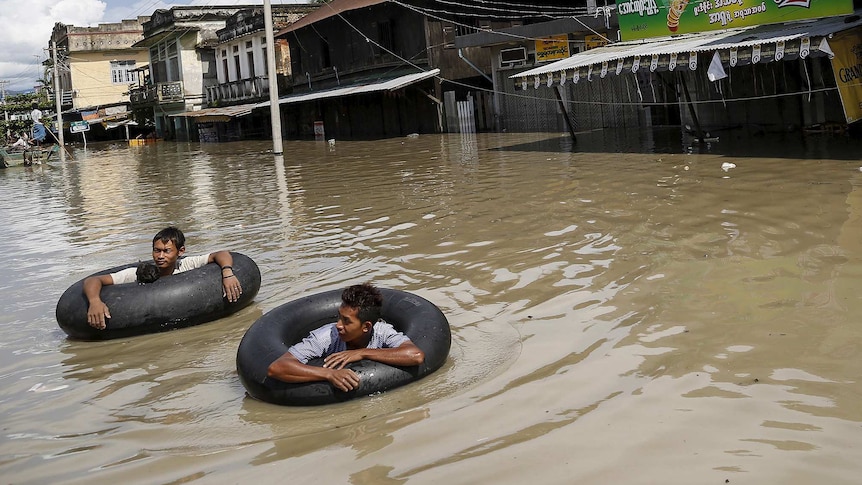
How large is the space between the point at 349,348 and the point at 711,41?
1354cm

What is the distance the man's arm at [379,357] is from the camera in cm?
539

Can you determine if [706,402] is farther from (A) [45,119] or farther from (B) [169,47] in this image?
(A) [45,119]

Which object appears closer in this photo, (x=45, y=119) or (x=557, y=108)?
(x=557, y=108)

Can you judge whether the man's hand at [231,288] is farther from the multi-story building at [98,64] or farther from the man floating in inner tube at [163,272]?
the multi-story building at [98,64]

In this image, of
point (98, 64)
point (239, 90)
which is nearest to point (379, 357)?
point (239, 90)

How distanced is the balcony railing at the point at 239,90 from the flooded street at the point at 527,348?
31819 millimetres

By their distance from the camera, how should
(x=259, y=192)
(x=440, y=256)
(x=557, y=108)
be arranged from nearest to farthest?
(x=440, y=256) < (x=259, y=192) < (x=557, y=108)

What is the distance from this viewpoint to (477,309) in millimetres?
7367

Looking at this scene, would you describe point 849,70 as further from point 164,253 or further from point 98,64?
point 98,64

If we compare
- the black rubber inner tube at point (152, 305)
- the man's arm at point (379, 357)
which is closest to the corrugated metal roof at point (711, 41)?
the black rubber inner tube at point (152, 305)

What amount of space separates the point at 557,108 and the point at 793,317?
20954 mm

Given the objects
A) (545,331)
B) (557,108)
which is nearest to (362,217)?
(545,331)

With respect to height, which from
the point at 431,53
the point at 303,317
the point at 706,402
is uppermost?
the point at 431,53

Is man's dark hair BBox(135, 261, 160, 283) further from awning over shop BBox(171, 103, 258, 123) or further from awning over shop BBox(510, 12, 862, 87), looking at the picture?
awning over shop BBox(171, 103, 258, 123)
